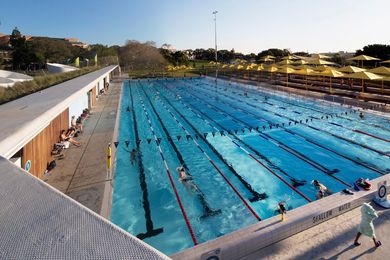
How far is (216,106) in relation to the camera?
1836 cm

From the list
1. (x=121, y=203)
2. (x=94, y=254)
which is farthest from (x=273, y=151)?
(x=94, y=254)

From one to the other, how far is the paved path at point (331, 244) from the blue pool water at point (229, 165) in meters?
1.30

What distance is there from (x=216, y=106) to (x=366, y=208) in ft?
47.3

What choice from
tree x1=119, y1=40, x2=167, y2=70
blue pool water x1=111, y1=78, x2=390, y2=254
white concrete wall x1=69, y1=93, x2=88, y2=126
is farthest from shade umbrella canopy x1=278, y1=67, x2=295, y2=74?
tree x1=119, y1=40, x2=167, y2=70

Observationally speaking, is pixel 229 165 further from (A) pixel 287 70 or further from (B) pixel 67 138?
(A) pixel 287 70

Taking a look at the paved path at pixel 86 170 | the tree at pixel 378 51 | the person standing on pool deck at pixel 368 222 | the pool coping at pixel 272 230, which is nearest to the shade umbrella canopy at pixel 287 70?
the paved path at pixel 86 170

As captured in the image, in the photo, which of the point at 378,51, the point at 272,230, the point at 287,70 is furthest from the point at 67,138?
the point at 378,51

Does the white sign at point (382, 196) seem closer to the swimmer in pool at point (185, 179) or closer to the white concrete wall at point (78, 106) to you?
the swimmer in pool at point (185, 179)

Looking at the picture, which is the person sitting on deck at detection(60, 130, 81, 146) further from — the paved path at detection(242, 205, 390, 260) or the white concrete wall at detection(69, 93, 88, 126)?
the paved path at detection(242, 205, 390, 260)

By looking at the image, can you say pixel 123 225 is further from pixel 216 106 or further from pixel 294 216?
pixel 216 106

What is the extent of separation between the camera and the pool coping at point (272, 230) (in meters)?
4.22

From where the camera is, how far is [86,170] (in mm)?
7035

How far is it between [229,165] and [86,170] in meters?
4.49

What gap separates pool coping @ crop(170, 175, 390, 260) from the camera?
13.9 ft
